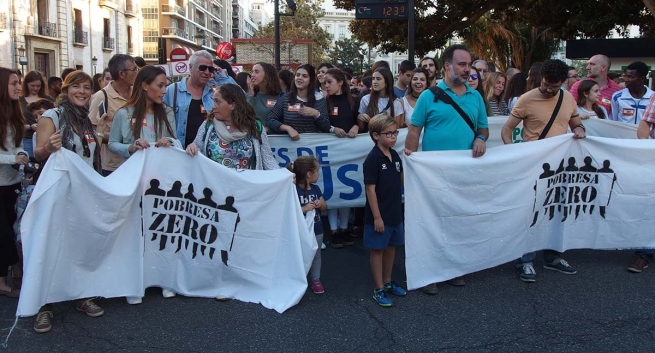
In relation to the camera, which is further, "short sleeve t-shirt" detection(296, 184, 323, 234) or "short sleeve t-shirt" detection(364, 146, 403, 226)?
"short sleeve t-shirt" detection(296, 184, 323, 234)

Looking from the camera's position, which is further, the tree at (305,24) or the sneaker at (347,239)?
the tree at (305,24)

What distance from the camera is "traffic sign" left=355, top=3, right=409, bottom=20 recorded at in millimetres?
9461

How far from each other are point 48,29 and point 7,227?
1513 inches

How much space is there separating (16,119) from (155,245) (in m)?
1.44

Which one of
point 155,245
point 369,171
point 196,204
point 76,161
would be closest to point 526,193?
point 369,171

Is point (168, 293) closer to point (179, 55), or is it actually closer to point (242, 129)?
point (242, 129)

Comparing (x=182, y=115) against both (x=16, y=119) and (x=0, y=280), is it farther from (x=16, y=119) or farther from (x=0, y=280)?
(x=0, y=280)

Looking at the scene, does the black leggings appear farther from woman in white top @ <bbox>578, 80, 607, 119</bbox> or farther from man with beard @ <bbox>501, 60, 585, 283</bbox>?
woman in white top @ <bbox>578, 80, 607, 119</bbox>

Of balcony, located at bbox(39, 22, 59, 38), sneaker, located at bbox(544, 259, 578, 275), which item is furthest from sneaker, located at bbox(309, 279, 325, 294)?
balcony, located at bbox(39, 22, 59, 38)

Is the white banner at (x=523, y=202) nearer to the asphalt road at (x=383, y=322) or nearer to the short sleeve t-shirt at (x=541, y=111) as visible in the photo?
the short sleeve t-shirt at (x=541, y=111)

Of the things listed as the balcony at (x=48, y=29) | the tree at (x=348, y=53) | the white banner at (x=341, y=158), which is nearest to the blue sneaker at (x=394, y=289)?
the white banner at (x=341, y=158)

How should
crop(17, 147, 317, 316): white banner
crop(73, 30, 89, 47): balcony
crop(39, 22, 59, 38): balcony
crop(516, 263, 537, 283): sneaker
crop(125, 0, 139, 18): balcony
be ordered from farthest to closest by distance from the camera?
crop(125, 0, 139, 18): balcony < crop(73, 30, 89, 47): balcony < crop(39, 22, 59, 38): balcony < crop(516, 263, 537, 283): sneaker < crop(17, 147, 317, 316): white banner

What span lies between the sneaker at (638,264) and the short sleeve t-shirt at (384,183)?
89.9 inches

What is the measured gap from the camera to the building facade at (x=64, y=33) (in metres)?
33.7
